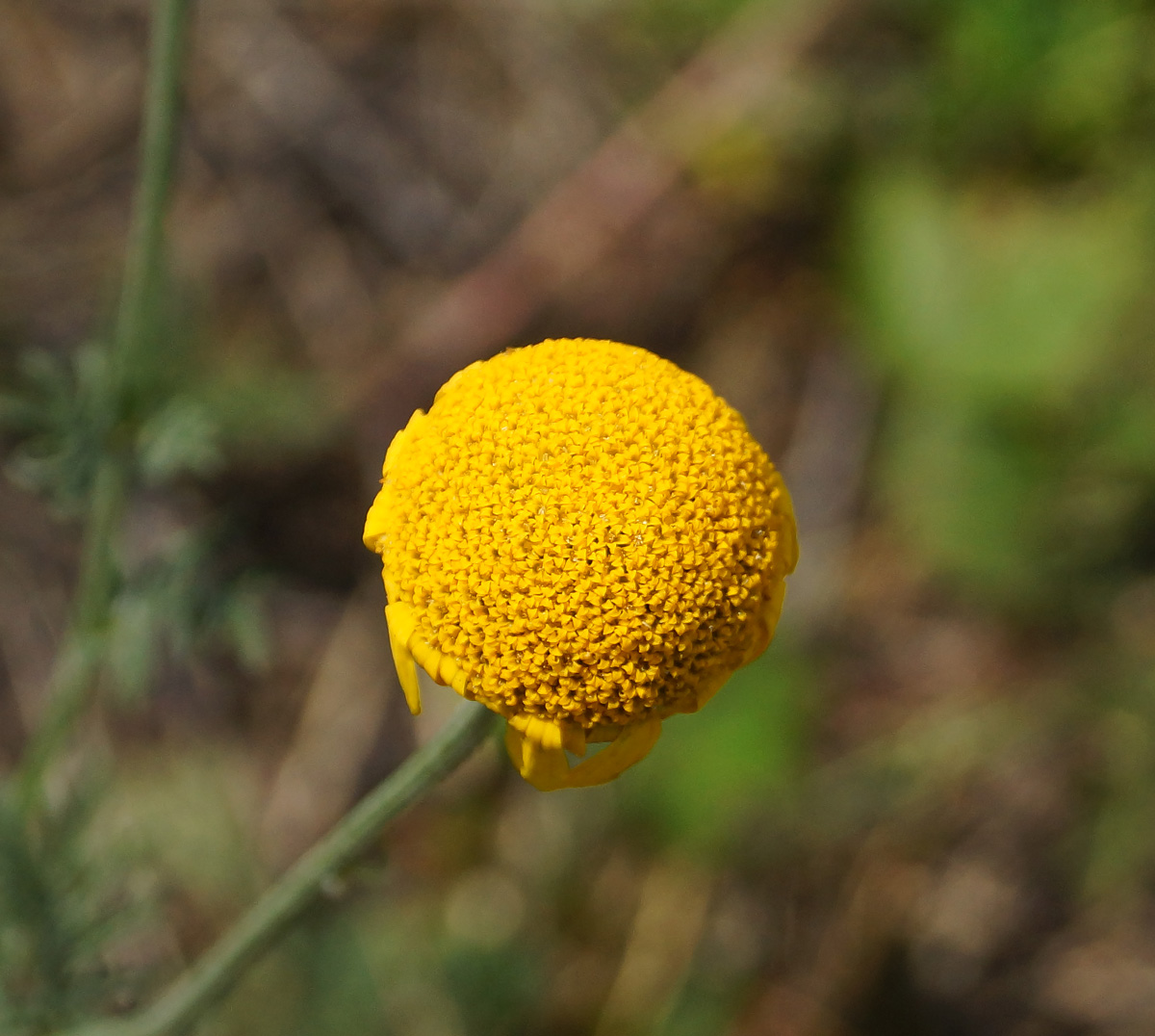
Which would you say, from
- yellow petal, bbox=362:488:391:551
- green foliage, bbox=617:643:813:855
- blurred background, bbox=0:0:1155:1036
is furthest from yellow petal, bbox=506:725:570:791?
green foliage, bbox=617:643:813:855

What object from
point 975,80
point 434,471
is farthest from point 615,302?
point 434,471

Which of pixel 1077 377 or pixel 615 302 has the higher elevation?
pixel 615 302

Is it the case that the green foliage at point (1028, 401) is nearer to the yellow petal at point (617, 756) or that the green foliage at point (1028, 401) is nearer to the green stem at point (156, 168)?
the yellow petal at point (617, 756)

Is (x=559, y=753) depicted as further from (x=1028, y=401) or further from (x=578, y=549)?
(x=1028, y=401)

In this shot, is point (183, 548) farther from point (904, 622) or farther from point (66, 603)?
point (904, 622)

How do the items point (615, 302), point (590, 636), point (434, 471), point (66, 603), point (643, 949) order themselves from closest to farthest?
point (590, 636), point (434, 471), point (643, 949), point (66, 603), point (615, 302)

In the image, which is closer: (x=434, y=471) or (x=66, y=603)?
(x=434, y=471)

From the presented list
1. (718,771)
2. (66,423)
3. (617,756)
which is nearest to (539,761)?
(617,756)
